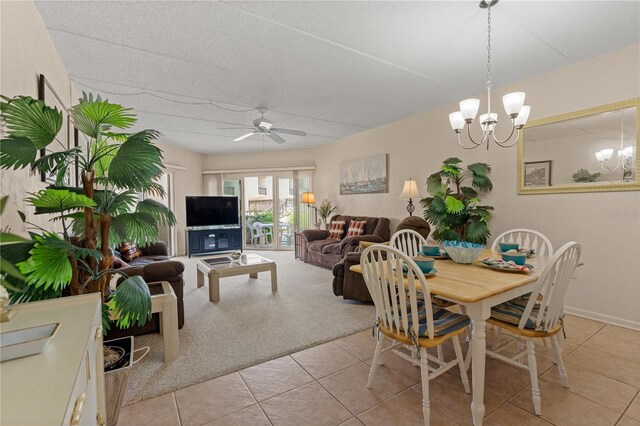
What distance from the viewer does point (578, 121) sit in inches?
113

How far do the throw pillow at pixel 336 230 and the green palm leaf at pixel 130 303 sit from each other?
13.9 ft

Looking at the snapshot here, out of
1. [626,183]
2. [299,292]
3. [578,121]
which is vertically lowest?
[299,292]

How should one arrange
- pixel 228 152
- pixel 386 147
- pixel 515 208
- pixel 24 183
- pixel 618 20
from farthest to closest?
pixel 228 152 < pixel 386 147 < pixel 515 208 < pixel 618 20 < pixel 24 183

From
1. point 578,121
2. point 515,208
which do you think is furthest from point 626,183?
point 515,208

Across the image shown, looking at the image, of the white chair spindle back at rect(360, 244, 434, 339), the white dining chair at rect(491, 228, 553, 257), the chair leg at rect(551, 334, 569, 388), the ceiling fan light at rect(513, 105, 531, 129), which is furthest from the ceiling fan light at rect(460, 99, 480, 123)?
the chair leg at rect(551, 334, 569, 388)

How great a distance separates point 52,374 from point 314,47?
2650 millimetres

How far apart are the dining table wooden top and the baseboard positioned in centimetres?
Result: 145

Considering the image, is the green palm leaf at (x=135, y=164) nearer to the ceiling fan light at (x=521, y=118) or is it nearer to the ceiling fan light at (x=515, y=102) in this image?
the ceiling fan light at (x=515, y=102)

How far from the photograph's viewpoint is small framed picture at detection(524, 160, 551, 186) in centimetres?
310

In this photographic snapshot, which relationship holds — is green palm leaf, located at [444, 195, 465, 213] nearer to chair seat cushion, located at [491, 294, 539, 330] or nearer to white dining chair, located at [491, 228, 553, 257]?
white dining chair, located at [491, 228, 553, 257]

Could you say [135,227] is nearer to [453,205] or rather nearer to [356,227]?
[453,205]

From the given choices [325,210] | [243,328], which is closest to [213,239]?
[325,210]

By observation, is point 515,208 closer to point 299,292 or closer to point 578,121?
point 578,121

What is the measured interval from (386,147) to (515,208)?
7.75 ft
